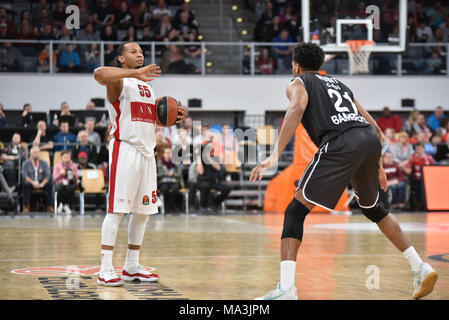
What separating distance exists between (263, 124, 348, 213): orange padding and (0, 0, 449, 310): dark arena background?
0.05 m

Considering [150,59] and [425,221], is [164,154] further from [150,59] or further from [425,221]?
[425,221]

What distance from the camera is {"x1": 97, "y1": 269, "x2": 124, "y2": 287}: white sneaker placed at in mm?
6219

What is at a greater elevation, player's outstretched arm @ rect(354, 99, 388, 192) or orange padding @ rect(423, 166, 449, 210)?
player's outstretched arm @ rect(354, 99, 388, 192)

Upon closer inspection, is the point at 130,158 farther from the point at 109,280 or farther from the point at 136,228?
the point at 109,280

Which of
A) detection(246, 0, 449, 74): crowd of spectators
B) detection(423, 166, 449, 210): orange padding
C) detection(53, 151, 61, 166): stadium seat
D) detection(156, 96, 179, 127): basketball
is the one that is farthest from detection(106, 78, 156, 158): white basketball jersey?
detection(246, 0, 449, 74): crowd of spectators

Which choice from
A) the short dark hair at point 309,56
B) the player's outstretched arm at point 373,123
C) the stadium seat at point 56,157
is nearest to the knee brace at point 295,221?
the player's outstretched arm at point 373,123

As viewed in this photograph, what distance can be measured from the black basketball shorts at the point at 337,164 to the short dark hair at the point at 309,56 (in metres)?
0.63

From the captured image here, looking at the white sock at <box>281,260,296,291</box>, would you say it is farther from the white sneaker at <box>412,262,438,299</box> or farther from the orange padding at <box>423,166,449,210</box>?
the orange padding at <box>423,166,449,210</box>

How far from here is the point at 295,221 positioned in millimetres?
5504

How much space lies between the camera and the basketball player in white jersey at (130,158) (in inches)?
256

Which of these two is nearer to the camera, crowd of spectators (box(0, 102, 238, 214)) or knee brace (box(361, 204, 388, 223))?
knee brace (box(361, 204, 388, 223))

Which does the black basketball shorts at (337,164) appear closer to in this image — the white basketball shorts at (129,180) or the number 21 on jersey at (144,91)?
the white basketball shorts at (129,180)

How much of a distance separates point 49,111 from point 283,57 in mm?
6838
